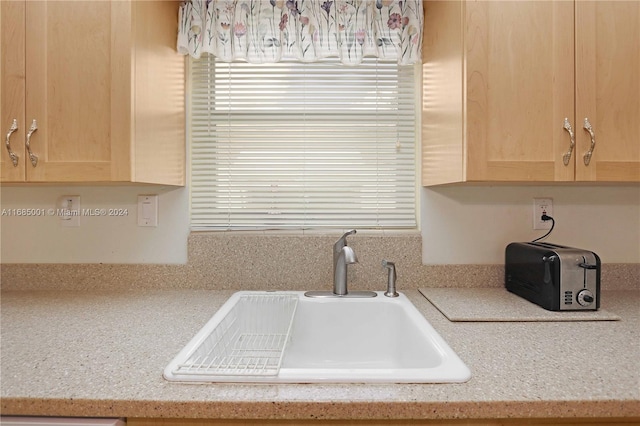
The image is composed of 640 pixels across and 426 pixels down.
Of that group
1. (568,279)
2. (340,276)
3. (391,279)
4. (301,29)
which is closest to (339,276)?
(340,276)

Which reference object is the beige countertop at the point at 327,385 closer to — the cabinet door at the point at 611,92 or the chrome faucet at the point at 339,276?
the chrome faucet at the point at 339,276

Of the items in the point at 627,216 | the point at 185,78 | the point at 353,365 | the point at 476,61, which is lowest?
the point at 353,365

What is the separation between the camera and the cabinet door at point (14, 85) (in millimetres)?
1023

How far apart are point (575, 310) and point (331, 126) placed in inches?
43.6

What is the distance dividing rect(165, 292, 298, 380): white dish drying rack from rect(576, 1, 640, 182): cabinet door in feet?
3.57

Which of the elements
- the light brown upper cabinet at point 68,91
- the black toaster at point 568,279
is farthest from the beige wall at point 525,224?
the light brown upper cabinet at point 68,91

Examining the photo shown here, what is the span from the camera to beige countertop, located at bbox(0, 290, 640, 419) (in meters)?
0.60

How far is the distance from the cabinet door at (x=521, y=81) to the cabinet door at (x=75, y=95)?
1.10m

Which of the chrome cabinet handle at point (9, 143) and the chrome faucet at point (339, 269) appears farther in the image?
the chrome faucet at point (339, 269)

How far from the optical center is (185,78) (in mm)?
1401

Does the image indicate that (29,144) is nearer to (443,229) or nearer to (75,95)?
(75,95)

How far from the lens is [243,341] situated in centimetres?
115

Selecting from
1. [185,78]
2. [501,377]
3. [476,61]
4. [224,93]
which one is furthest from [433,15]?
[501,377]

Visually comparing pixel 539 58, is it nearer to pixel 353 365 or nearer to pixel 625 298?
pixel 625 298
